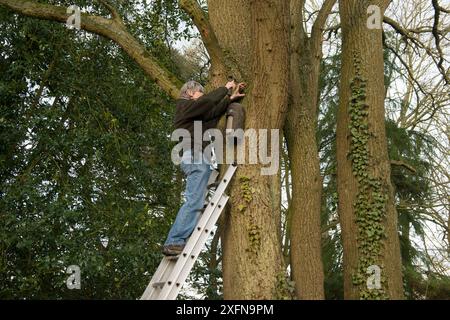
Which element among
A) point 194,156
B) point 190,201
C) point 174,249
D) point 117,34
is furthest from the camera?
point 117,34

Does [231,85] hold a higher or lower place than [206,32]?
lower

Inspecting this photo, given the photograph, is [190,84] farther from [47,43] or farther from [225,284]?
[47,43]

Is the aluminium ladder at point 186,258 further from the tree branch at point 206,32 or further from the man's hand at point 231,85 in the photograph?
the tree branch at point 206,32

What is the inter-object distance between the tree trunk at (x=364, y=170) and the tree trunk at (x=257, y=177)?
4.39 ft

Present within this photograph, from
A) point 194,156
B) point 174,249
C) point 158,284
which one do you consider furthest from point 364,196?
point 158,284

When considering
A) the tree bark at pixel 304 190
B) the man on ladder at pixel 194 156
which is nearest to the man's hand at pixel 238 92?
the man on ladder at pixel 194 156

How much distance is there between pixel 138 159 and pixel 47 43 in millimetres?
2197

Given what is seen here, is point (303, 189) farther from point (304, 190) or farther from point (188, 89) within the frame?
point (188, 89)

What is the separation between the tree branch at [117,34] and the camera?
22.4 ft

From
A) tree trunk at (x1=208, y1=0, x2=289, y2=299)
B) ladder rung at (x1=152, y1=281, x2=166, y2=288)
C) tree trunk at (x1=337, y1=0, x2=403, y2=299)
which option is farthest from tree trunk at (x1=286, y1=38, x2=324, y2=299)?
ladder rung at (x1=152, y1=281, x2=166, y2=288)

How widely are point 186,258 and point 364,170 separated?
8.19 feet

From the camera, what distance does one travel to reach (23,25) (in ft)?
32.6

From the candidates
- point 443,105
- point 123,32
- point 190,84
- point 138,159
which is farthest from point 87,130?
point 443,105

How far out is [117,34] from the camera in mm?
7062
